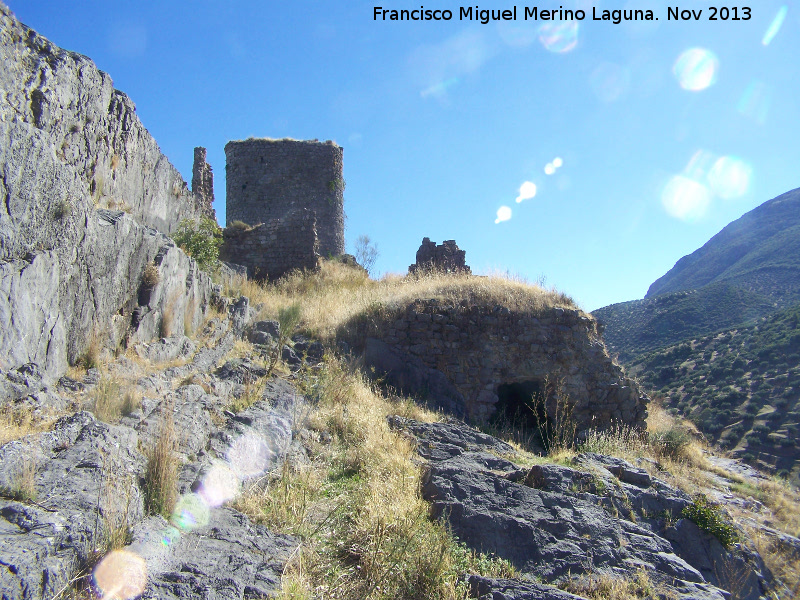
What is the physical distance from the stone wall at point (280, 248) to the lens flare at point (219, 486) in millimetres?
9343

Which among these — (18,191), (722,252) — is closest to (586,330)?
(18,191)

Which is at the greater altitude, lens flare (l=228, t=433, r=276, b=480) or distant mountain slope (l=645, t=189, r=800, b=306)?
distant mountain slope (l=645, t=189, r=800, b=306)

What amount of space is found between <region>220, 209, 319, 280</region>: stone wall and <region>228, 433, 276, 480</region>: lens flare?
8576 mm

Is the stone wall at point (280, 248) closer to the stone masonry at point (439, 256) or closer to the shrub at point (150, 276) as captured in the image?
the stone masonry at point (439, 256)

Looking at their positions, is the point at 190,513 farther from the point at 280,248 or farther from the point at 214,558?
the point at 280,248

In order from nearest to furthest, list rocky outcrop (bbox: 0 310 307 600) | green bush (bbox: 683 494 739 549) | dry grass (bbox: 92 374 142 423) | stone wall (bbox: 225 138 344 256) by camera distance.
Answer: rocky outcrop (bbox: 0 310 307 600)
dry grass (bbox: 92 374 142 423)
green bush (bbox: 683 494 739 549)
stone wall (bbox: 225 138 344 256)

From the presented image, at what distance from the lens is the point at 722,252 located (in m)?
46.5

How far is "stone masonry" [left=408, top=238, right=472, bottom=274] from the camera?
49.7 ft

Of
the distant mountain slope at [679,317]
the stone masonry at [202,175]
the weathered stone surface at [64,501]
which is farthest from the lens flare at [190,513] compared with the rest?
the distant mountain slope at [679,317]

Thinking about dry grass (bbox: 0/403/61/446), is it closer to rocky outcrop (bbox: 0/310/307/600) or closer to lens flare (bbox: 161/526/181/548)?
rocky outcrop (bbox: 0/310/307/600)

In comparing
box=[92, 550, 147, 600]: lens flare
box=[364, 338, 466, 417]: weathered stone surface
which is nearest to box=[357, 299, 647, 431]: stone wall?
box=[364, 338, 466, 417]: weathered stone surface

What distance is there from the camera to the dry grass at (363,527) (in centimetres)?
350

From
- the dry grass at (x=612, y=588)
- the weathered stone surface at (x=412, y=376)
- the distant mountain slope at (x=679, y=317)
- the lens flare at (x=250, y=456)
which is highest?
the distant mountain slope at (x=679, y=317)

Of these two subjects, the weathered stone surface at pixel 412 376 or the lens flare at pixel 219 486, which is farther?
the weathered stone surface at pixel 412 376
